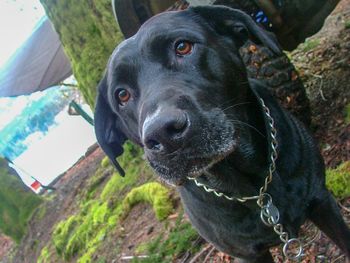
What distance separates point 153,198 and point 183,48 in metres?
3.42

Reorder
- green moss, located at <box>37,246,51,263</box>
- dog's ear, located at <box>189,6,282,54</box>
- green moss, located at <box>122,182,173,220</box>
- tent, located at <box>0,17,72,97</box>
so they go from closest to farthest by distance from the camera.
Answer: dog's ear, located at <box>189,6,282,54</box> → green moss, located at <box>122,182,173,220</box> → green moss, located at <box>37,246,51,263</box> → tent, located at <box>0,17,72,97</box>

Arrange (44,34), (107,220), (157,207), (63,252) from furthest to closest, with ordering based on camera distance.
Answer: (44,34), (63,252), (107,220), (157,207)

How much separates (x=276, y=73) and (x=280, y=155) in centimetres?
147

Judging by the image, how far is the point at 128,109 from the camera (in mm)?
2744

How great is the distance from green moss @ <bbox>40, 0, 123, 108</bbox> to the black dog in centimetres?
381

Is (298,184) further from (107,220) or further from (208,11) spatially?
(107,220)

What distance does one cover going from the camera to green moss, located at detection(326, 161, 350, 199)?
3324 millimetres

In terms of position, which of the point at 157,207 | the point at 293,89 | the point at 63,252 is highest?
the point at 293,89

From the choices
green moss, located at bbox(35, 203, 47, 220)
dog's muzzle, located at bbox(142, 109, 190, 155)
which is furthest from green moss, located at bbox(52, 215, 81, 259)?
dog's muzzle, located at bbox(142, 109, 190, 155)

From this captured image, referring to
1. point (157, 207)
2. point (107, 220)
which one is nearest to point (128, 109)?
point (157, 207)

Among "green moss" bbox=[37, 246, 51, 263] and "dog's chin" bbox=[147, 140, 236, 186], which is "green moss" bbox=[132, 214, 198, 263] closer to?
"dog's chin" bbox=[147, 140, 236, 186]

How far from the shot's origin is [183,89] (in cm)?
218

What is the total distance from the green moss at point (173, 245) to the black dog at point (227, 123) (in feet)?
4.95

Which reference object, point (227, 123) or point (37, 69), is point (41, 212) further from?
point (227, 123)
